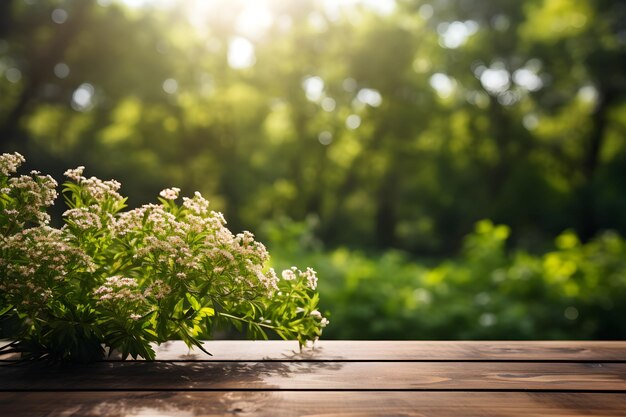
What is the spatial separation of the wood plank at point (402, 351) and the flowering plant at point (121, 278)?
4.5 inches

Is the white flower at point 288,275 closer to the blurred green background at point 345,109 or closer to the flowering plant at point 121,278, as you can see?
the flowering plant at point 121,278

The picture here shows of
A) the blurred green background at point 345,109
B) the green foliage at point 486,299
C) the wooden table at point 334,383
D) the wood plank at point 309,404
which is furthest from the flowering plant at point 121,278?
the blurred green background at point 345,109

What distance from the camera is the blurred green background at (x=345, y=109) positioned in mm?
19750

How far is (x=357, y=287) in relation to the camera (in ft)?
16.8

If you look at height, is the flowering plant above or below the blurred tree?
below

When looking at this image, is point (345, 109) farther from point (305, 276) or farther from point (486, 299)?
point (305, 276)

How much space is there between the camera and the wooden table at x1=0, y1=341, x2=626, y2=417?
1.52 metres

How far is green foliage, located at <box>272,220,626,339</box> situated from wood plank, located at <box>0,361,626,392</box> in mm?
2819

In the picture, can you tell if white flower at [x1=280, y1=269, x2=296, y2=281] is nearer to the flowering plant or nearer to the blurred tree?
the flowering plant

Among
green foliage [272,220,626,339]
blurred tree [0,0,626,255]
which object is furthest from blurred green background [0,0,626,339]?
green foliage [272,220,626,339]

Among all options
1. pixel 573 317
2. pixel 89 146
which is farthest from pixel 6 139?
pixel 573 317

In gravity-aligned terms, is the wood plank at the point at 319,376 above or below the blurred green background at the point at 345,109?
below

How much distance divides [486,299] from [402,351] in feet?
10.3

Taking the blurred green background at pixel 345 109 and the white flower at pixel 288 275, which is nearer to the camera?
the white flower at pixel 288 275
